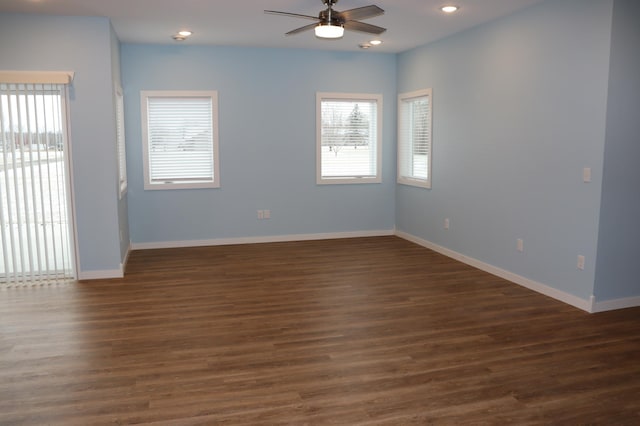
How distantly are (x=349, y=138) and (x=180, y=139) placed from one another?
95.8 inches

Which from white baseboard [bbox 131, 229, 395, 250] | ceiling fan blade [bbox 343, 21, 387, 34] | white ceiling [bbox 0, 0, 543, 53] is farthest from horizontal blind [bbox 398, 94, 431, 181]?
ceiling fan blade [bbox 343, 21, 387, 34]

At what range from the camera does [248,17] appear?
5.28 meters

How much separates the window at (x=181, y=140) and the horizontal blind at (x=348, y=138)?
1.60m

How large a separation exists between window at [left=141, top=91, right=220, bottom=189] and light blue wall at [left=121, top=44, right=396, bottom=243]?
101mm

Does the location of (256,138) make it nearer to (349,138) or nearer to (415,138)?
(349,138)

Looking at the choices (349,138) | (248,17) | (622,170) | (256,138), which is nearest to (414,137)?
(349,138)

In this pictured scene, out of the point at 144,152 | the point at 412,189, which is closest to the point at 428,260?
the point at 412,189

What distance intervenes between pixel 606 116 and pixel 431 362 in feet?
8.10

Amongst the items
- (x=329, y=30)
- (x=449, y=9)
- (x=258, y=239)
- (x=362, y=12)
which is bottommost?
(x=258, y=239)

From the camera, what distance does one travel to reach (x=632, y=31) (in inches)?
164

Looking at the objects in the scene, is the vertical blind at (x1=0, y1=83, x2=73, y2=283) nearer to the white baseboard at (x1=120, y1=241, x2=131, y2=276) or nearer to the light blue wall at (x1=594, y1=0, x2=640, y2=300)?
the white baseboard at (x1=120, y1=241, x2=131, y2=276)

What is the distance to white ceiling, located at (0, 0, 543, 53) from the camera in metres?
4.71

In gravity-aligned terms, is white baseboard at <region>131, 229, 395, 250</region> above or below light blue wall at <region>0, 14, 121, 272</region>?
below

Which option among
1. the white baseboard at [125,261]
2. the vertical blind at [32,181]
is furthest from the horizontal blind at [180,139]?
the vertical blind at [32,181]
